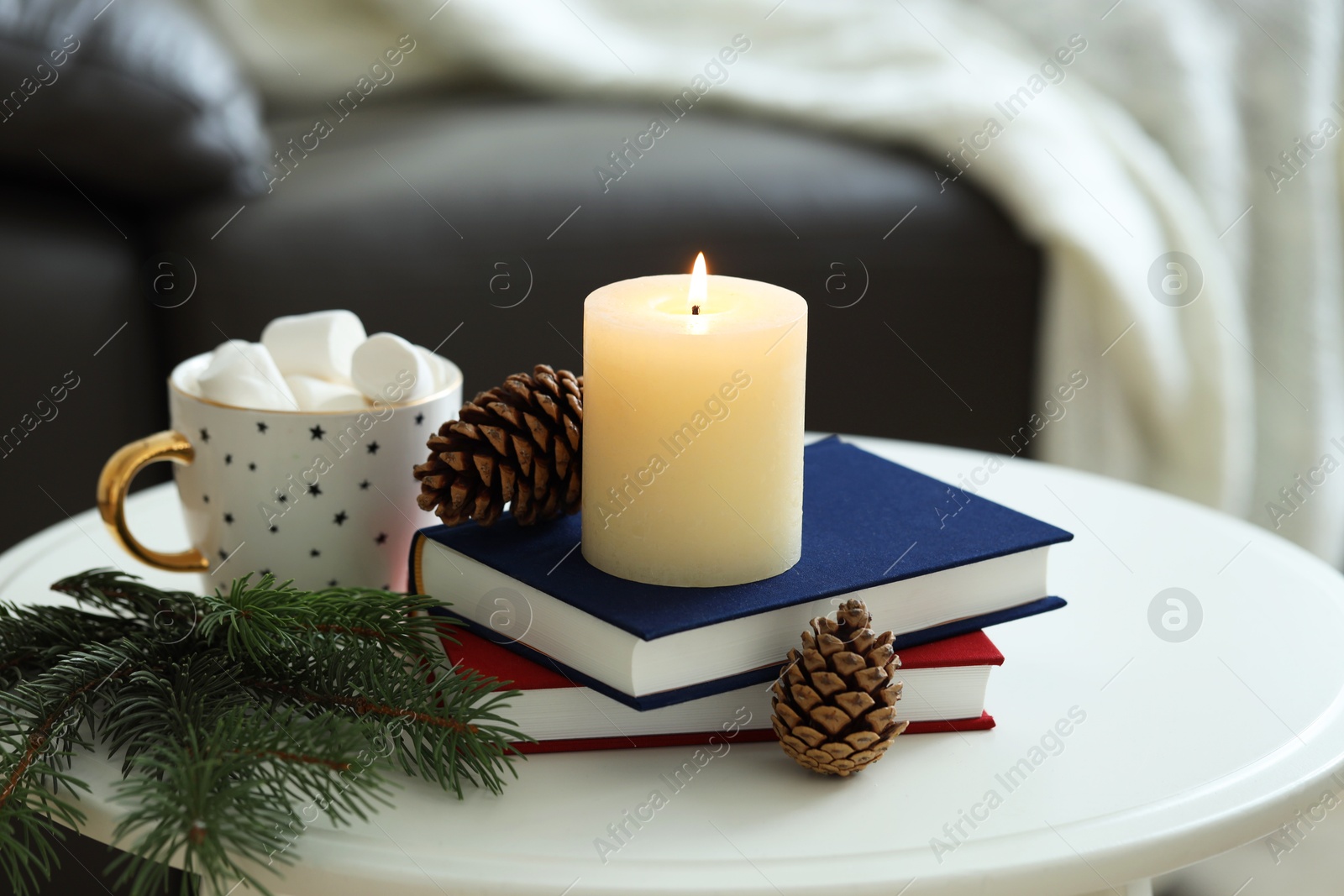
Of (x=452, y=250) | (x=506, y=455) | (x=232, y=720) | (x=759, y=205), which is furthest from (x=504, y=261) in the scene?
(x=232, y=720)

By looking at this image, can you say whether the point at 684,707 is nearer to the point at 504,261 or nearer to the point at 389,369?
the point at 389,369

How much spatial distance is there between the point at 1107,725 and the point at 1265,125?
1325 millimetres

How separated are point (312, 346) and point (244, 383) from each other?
6cm

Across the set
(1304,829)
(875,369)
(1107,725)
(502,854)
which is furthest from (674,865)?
(875,369)

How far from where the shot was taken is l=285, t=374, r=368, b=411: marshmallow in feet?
A: 2.08

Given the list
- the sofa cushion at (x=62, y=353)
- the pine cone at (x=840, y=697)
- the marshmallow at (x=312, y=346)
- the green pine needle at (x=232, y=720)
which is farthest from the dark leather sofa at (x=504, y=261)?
the pine cone at (x=840, y=697)

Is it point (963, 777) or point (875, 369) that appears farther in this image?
point (875, 369)

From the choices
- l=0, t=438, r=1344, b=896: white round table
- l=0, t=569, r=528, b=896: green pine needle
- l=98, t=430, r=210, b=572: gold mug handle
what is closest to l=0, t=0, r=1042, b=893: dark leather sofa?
l=98, t=430, r=210, b=572: gold mug handle

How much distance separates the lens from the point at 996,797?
49cm

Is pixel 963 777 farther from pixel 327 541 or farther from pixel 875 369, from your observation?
pixel 875 369

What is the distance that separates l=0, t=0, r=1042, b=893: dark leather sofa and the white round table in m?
0.77

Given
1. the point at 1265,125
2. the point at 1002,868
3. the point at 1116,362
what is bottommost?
the point at 1002,868

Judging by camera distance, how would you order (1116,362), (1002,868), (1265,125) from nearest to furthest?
1. (1002,868)
2. (1116,362)
3. (1265,125)

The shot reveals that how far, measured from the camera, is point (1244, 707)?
1.85 ft
